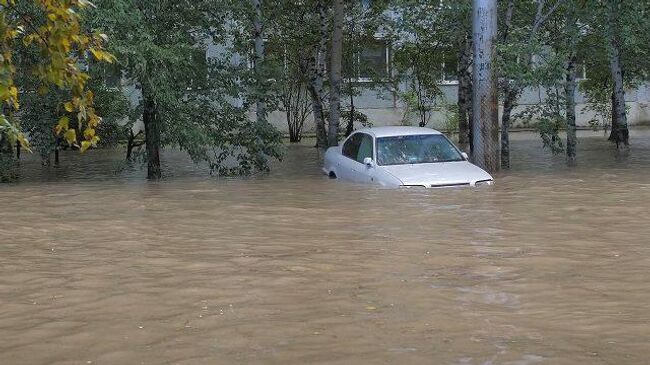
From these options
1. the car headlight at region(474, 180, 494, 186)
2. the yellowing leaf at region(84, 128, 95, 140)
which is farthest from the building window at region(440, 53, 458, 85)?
the yellowing leaf at region(84, 128, 95, 140)

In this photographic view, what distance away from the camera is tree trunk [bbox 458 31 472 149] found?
906 inches

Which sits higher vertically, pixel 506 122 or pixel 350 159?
pixel 506 122

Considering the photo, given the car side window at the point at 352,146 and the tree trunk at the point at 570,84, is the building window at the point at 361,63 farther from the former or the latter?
the car side window at the point at 352,146

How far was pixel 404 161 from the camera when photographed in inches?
593

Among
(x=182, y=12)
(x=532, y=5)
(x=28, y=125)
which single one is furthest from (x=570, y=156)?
(x=28, y=125)

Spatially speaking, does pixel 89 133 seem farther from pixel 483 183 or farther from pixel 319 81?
pixel 319 81

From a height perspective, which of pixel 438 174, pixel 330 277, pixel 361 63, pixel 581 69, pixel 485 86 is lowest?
pixel 330 277

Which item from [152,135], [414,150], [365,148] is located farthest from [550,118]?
[152,135]

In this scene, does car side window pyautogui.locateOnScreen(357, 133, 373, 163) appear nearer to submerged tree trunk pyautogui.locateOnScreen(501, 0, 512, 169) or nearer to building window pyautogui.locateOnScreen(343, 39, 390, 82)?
submerged tree trunk pyautogui.locateOnScreen(501, 0, 512, 169)

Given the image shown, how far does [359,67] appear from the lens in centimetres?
3403

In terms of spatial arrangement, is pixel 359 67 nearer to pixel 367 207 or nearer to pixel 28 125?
pixel 28 125

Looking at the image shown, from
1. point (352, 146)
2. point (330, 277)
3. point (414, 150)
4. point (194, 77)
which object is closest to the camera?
point (330, 277)

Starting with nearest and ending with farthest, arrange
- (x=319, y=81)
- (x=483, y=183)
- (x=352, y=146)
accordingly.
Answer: (x=483, y=183) → (x=352, y=146) → (x=319, y=81)

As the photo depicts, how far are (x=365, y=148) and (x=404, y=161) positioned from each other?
0.77 metres
